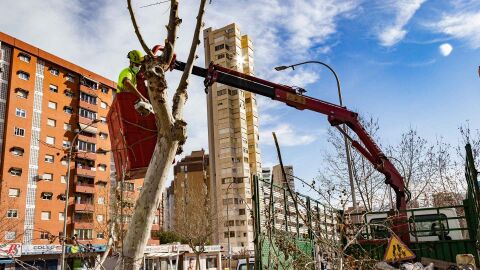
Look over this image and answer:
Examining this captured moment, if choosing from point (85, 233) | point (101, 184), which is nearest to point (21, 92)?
point (101, 184)

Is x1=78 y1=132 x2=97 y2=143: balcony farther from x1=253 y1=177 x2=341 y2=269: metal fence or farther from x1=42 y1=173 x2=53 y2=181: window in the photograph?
x1=253 y1=177 x2=341 y2=269: metal fence

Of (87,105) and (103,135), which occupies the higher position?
(87,105)

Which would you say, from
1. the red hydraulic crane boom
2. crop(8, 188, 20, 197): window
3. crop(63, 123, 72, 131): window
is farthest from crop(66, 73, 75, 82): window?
the red hydraulic crane boom

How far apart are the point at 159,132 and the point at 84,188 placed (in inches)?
1971

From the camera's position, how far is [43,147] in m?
45.7

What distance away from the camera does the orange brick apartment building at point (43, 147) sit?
4159 cm

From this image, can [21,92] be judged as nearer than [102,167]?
Yes

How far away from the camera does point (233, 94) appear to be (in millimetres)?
69000

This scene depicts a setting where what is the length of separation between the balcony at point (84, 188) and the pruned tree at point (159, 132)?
49.4 meters

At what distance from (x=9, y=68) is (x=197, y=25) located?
4833 centimetres

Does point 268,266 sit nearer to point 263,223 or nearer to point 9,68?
point 263,223

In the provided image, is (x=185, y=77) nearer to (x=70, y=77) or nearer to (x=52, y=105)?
(x=52, y=105)

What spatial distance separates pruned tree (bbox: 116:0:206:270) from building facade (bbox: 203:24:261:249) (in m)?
59.4

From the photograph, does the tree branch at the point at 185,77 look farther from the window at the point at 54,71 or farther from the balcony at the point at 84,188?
the window at the point at 54,71
